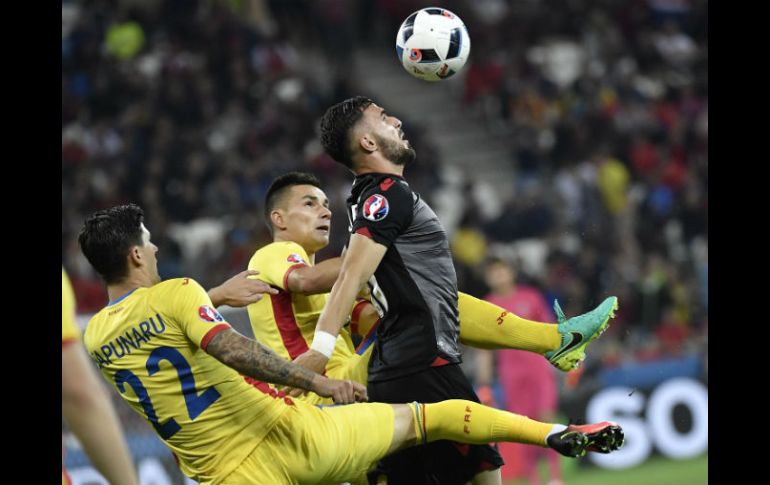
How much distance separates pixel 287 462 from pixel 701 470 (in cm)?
684

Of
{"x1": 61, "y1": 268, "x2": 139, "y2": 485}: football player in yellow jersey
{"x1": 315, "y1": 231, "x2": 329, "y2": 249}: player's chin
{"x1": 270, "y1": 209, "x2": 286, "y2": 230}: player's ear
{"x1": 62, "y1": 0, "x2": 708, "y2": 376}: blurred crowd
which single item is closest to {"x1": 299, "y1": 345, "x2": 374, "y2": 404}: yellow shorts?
{"x1": 315, "y1": 231, "x2": 329, "y2": 249}: player's chin

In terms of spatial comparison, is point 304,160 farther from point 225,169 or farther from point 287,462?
point 287,462

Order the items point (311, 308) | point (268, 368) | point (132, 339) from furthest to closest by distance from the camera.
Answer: point (311, 308) < point (132, 339) < point (268, 368)

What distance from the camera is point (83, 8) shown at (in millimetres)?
17031

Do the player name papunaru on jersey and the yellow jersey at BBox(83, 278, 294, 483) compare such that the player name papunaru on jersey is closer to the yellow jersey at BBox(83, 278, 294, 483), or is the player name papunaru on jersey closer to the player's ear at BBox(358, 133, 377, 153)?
the yellow jersey at BBox(83, 278, 294, 483)

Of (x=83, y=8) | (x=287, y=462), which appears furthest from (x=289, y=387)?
(x=83, y=8)

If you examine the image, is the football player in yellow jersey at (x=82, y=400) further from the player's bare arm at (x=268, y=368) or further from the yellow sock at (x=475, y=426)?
the yellow sock at (x=475, y=426)

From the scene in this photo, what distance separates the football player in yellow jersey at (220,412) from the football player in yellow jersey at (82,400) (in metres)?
0.77

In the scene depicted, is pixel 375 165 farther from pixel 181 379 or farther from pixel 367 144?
pixel 181 379

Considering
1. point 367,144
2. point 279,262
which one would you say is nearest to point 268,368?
point 279,262

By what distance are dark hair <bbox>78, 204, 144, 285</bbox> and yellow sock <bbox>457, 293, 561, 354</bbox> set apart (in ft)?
5.76

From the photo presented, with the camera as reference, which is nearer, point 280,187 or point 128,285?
point 128,285

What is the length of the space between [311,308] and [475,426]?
4.69 ft

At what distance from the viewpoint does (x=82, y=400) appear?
170 inches
